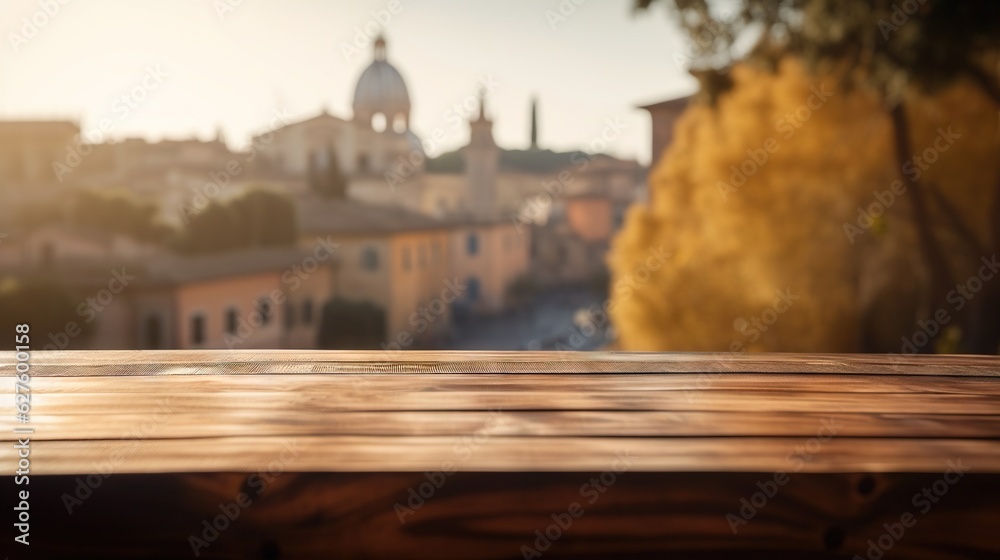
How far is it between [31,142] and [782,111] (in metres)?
26.2

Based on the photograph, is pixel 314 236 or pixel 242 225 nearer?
pixel 242 225

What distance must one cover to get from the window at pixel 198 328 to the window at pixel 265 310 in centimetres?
255

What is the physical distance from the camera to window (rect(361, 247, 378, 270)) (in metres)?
29.4

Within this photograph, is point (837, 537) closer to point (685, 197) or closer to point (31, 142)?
point (685, 197)

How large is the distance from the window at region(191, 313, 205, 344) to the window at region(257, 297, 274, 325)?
8.36 ft

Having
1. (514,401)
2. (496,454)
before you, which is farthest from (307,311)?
(496,454)

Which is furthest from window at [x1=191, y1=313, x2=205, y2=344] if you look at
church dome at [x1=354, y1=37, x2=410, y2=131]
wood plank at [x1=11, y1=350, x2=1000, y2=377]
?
church dome at [x1=354, y1=37, x2=410, y2=131]

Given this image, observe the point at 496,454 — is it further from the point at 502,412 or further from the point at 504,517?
the point at 502,412

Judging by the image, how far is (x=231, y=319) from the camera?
76.7ft

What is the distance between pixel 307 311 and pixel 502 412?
26.4 metres

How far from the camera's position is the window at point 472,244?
37.8 m

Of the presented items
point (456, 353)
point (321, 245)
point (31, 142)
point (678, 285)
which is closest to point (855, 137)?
point (678, 285)

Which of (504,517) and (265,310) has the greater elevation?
(504,517)

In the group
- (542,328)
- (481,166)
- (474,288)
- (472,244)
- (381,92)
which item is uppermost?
(381,92)
